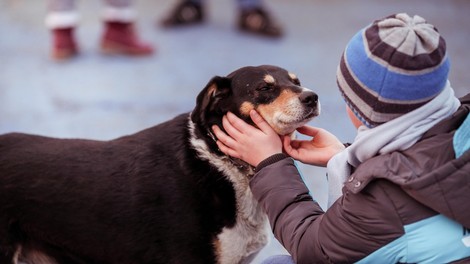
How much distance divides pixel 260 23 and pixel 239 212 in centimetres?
315

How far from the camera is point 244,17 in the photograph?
5.07m

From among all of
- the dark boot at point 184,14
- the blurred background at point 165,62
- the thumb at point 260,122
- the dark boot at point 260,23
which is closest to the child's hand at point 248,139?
the thumb at point 260,122

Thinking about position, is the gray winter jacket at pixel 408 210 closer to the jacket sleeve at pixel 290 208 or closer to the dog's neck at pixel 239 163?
the jacket sleeve at pixel 290 208

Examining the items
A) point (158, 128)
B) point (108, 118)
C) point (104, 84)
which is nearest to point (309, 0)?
point (104, 84)

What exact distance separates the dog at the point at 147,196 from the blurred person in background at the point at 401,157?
0.51m

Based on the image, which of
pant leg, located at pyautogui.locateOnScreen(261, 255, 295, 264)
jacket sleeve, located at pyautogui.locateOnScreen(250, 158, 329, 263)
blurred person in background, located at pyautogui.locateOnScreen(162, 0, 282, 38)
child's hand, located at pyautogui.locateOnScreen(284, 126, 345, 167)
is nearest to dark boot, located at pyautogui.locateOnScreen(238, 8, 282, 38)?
blurred person in background, located at pyautogui.locateOnScreen(162, 0, 282, 38)

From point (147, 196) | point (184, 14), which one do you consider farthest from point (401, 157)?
point (184, 14)

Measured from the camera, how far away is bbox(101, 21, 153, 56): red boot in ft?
15.2

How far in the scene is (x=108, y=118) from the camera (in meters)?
3.75

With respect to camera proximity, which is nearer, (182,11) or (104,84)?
(104,84)

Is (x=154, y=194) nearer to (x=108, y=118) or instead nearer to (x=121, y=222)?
(x=121, y=222)

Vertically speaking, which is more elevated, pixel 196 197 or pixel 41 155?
pixel 41 155

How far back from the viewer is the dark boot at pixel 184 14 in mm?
5184

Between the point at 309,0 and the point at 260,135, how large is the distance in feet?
14.7
